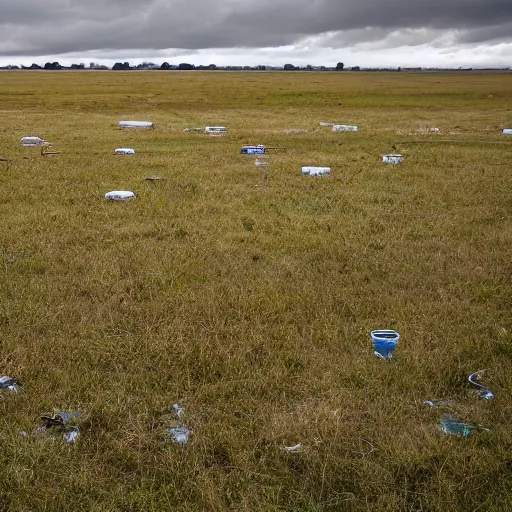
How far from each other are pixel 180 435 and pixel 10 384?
5.12 ft

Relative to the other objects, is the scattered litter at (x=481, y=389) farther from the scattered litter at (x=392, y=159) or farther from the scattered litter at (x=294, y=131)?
the scattered litter at (x=294, y=131)

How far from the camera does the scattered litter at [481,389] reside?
4072 mm

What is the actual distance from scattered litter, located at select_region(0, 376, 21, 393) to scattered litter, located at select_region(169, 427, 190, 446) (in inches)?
53.1

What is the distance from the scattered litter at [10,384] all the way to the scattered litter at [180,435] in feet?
4.42

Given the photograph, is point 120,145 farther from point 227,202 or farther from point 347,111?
point 347,111

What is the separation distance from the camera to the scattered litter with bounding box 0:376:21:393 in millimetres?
4062

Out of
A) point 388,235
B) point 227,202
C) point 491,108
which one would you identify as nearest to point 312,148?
point 227,202

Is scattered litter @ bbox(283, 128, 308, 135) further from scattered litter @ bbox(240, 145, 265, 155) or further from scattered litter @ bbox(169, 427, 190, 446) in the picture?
scattered litter @ bbox(169, 427, 190, 446)

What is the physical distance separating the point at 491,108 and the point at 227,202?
35559 millimetres

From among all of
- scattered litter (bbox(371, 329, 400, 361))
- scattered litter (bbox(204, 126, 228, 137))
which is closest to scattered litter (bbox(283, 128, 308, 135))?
scattered litter (bbox(204, 126, 228, 137))

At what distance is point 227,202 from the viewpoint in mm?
10555

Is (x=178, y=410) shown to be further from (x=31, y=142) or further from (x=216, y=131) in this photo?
(x=216, y=131)

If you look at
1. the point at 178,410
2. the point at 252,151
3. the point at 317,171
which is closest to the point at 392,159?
the point at 317,171

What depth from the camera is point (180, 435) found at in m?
3.60
